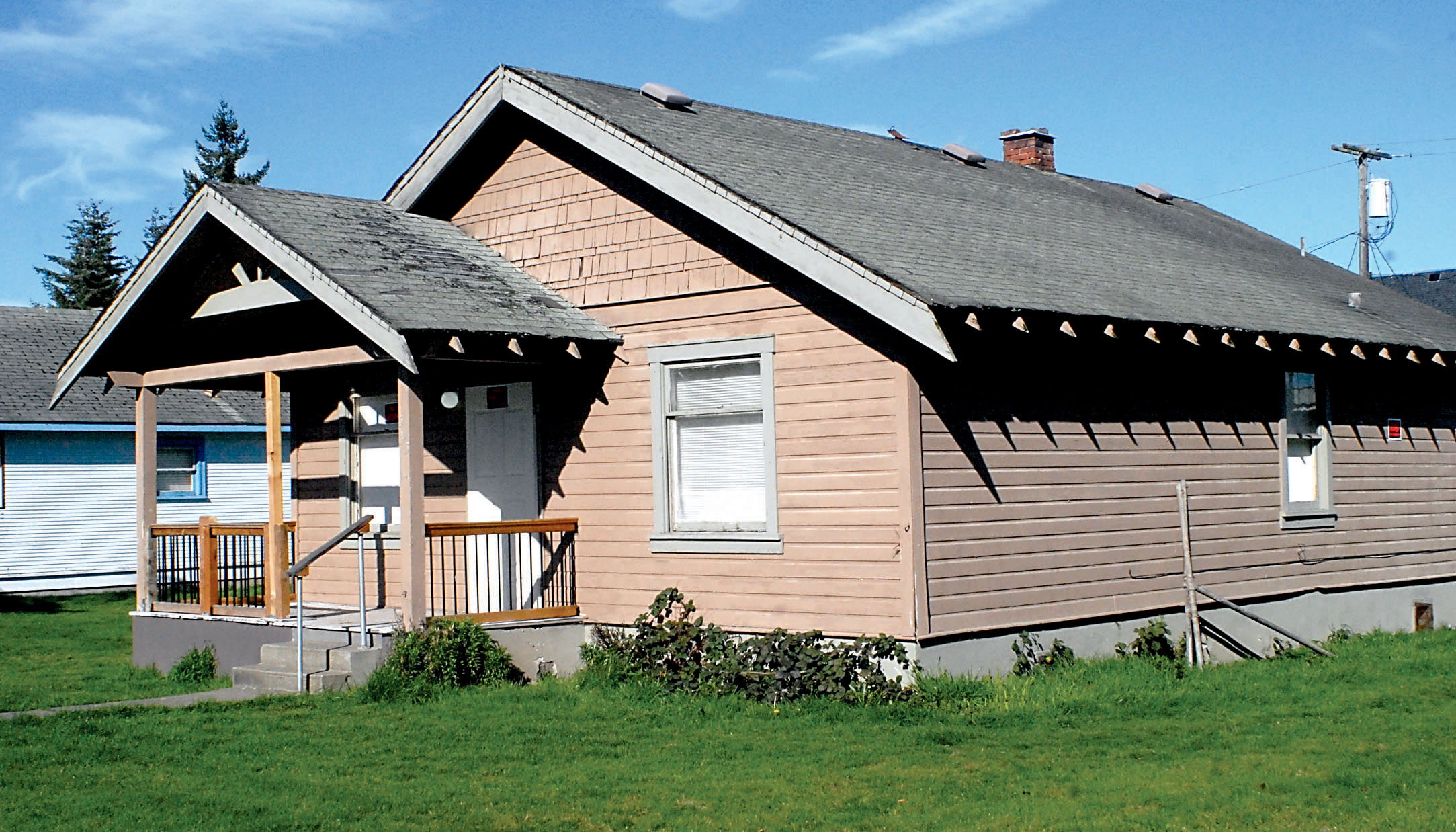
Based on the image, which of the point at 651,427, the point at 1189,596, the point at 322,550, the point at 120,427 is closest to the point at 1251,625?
the point at 1189,596

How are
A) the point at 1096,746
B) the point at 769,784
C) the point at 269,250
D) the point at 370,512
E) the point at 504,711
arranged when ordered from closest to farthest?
the point at 769,784
the point at 1096,746
the point at 504,711
the point at 269,250
the point at 370,512

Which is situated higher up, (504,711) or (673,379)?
(673,379)

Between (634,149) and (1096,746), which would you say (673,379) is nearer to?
(634,149)


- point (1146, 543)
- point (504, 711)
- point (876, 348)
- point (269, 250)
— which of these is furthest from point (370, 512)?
point (1146, 543)

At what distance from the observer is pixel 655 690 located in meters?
12.0

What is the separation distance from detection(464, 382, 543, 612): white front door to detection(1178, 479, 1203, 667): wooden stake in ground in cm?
583

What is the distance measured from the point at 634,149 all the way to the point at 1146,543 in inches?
225

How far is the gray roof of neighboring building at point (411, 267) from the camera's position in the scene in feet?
40.1

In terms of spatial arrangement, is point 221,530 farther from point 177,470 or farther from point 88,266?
point 88,266

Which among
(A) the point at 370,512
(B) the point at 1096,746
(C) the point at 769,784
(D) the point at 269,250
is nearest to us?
(C) the point at 769,784

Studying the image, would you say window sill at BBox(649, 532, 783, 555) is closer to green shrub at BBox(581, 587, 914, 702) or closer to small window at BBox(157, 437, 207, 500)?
green shrub at BBox(581, 587, 914, 702)

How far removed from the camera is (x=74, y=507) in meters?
27.2

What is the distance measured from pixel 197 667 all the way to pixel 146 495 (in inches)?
84.9

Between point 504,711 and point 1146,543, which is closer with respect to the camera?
point 504,711
